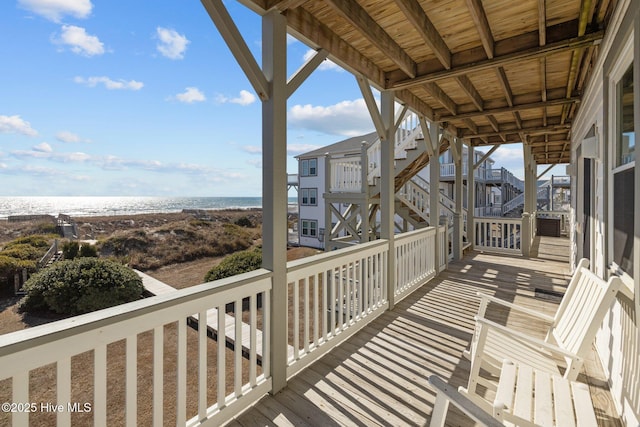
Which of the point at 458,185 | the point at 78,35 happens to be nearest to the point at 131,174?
the point at 78,35

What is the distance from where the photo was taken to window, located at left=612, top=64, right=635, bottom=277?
1844mm

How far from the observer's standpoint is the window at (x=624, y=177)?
184cm

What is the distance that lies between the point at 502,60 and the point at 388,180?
1705 millimetres

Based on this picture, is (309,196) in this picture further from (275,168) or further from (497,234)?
(275,168)

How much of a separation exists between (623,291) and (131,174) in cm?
3235

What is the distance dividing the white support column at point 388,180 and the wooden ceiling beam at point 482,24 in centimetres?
118

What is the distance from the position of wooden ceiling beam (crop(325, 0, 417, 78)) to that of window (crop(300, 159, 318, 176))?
1567 centimetres

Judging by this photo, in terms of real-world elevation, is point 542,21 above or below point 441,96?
below

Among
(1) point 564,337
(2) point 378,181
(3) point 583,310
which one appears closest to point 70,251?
(2) point 378,181

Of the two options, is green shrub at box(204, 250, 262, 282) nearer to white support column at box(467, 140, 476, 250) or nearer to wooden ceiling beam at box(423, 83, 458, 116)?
wooden ceiling beam at box(423, 83, 458, 116)

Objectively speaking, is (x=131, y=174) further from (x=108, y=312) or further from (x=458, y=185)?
(x=108, y=312)

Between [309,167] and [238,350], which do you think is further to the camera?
[309,167]

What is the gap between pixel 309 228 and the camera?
63.2ft

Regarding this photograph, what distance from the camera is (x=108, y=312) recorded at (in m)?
1.37
